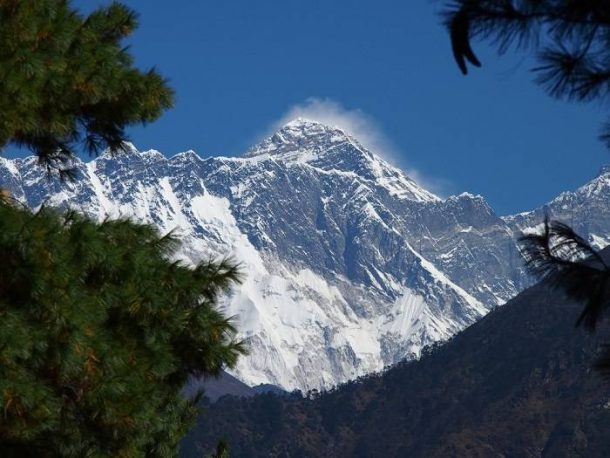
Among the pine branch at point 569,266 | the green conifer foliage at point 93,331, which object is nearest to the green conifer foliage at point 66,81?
the green conifer foliage at point 93,331

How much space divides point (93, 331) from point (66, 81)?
286cm

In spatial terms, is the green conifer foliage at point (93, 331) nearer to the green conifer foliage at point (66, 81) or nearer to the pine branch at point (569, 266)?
the green conifer foliage at point (66, 81)

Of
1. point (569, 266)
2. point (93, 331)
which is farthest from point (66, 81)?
point (569, 266)

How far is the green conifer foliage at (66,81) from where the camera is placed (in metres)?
12.7

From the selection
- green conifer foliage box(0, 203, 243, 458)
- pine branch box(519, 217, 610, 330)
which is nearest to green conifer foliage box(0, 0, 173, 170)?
green conifer foliage box(0, 203, 243, 458)

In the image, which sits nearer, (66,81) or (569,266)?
(569,266)

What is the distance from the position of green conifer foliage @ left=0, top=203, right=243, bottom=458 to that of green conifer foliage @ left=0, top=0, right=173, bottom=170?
4.12ft

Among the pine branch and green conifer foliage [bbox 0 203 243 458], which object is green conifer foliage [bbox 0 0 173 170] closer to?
green conifer foliage [bbox 0 203 243 458]

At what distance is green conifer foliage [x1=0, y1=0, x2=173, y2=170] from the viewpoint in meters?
12.7

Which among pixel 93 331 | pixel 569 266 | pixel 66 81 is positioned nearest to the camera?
pixel 569 266

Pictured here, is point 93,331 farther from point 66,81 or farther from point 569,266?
point 569,266

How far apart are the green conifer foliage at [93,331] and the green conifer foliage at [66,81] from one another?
126 cm

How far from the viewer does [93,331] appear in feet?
A: 40.1

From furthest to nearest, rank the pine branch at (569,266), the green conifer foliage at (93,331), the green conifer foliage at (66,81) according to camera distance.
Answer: the green conifer foliage at (66,81) → the green conifer foliage at (93,331) → the pine branch at (569,266)
